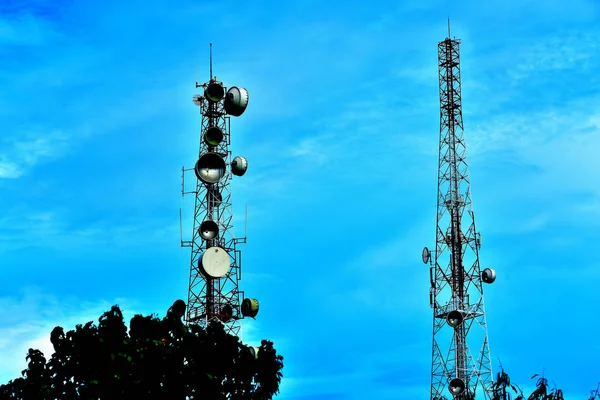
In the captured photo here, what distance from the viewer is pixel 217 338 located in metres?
47.7

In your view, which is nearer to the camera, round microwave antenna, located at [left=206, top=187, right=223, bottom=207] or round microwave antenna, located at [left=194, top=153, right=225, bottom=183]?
round microwave antenna, located at [left=194, top=153, right=225, bottom=183]

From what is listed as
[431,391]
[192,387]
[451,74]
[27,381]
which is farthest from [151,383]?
[451,74]

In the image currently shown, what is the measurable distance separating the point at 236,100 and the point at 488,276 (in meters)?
29.8

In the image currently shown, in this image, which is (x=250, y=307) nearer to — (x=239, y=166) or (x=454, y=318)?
(x=239, y=166)

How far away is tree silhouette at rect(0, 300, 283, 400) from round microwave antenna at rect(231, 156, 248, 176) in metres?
22.5

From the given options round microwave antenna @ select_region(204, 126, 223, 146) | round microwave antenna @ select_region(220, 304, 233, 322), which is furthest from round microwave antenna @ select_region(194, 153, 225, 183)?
round microwave antenna @ select_region(220, 304, 233, 322)

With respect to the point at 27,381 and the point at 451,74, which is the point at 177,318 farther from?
the point at 451,74

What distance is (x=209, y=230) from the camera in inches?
2685

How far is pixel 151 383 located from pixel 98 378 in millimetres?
2286

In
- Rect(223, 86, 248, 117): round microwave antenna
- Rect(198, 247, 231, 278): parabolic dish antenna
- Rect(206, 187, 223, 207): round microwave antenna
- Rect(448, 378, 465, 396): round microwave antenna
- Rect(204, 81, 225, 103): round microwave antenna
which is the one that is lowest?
Rect(448, 378, 465, 396): round microwave antenna

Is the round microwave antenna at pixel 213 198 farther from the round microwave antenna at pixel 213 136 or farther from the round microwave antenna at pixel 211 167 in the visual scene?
the round microwave antenna at pixel 213 136

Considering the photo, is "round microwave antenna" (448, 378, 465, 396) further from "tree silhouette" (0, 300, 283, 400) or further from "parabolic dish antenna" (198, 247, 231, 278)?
"tree silhouette" (0, 300, 283, 400)

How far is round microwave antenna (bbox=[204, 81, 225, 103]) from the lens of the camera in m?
70.6

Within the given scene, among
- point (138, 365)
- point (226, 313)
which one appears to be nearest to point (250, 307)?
point (226, 313)
